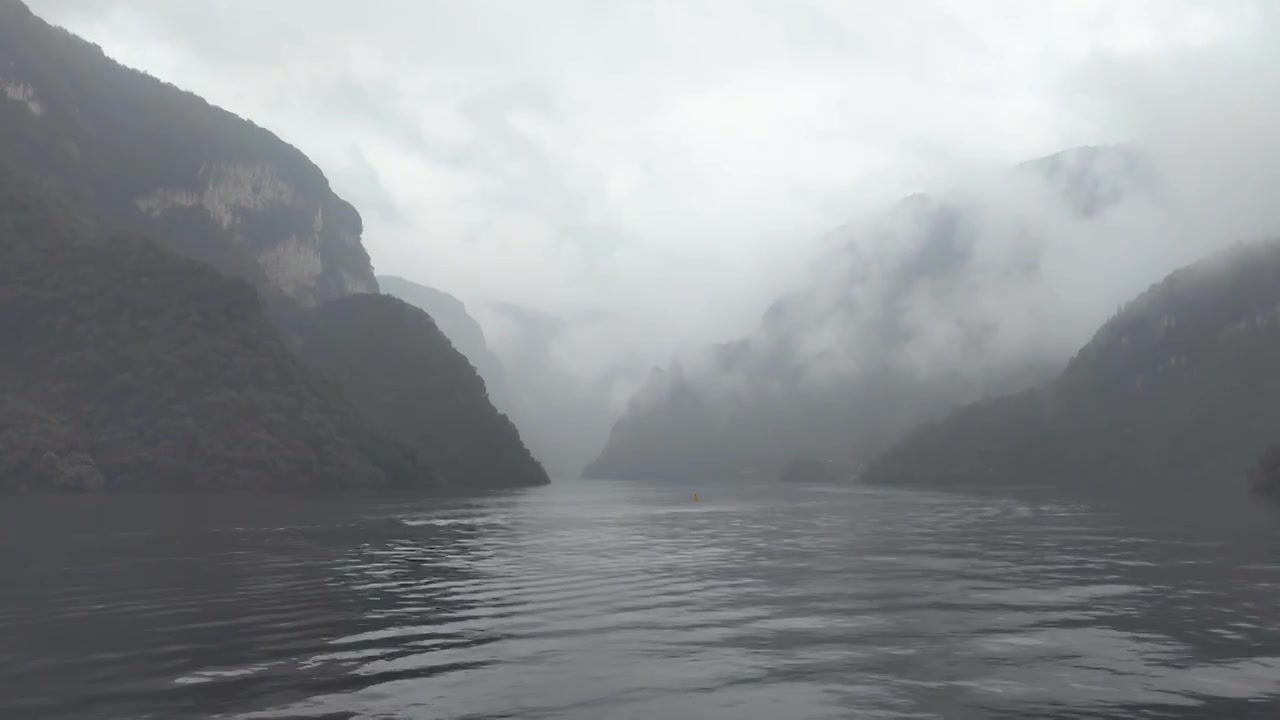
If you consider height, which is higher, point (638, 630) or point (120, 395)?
point (120, 395)

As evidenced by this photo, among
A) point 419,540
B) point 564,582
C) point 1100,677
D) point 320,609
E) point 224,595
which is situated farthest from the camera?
point 419,540

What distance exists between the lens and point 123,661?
1973 cm

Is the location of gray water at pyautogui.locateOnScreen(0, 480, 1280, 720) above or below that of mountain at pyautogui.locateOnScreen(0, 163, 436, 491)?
below

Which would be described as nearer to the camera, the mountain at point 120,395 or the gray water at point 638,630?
the gray water at point 638,630

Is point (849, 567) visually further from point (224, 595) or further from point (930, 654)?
point (224, 595)

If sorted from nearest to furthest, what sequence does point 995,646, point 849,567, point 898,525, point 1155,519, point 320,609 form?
point 995,646 < point 320,609 < point 849,567 < point 898,525 < point 1155,519

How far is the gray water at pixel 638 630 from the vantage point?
1644 cm

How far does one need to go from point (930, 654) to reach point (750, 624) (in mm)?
5867

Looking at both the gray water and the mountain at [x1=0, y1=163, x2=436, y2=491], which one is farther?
the mountain at [x1=0, y1=163, x2=436, y2=491]

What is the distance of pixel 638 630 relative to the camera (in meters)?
24.1

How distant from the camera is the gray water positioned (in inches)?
647

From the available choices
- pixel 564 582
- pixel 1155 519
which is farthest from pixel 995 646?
pixel 1155 519

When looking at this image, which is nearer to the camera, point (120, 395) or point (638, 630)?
point (638, 630)

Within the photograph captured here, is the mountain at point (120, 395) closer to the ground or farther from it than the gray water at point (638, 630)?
farther from it
